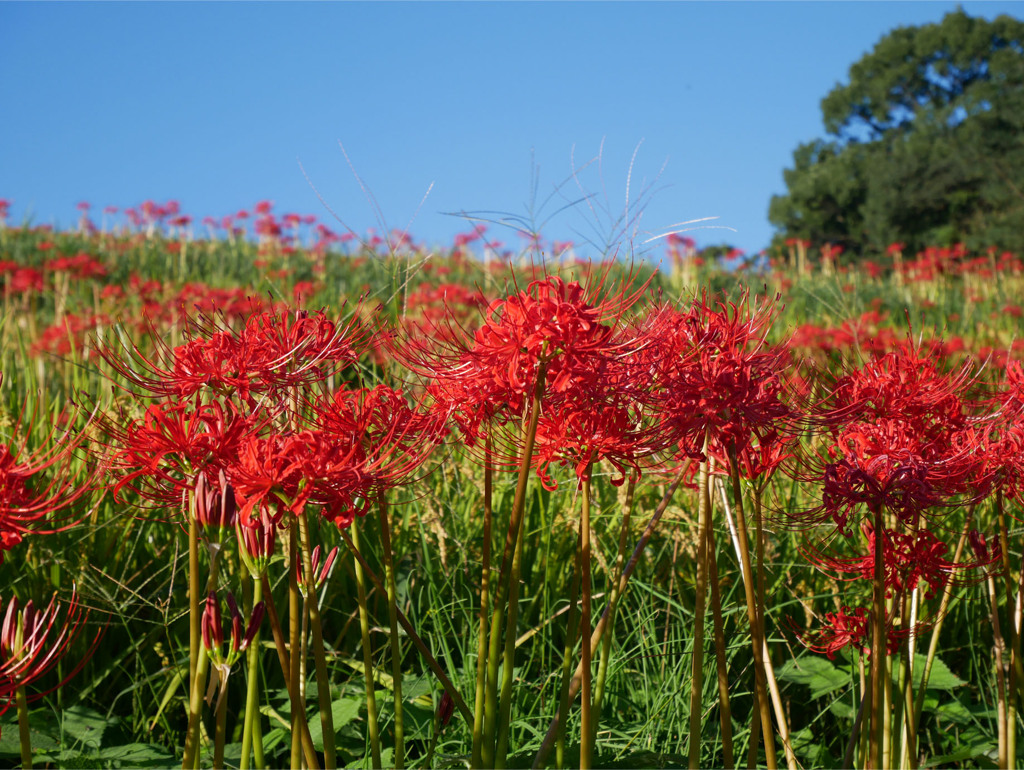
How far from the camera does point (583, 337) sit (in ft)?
4.08

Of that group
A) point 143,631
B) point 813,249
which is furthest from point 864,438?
point 813,249

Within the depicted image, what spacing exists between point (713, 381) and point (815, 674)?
1537 millimetres

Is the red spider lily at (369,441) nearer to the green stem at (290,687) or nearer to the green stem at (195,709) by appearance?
the green stem at (290,687)

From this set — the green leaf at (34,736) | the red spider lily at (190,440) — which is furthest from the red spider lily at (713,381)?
the green leaf at (34,736)

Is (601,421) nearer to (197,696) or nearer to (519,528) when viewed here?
(519,528)

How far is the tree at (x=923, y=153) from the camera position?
24703mm

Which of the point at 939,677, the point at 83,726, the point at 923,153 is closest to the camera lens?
the point at 83,726

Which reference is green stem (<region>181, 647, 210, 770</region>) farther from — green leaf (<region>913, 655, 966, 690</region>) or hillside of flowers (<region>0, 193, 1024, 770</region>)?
green leaf (<region>913, 655, 966, 690</region>)

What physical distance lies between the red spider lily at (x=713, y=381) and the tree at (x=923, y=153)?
24340 millimetres

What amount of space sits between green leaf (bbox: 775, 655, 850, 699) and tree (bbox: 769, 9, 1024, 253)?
23.3m

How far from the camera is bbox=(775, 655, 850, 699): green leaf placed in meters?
2.40

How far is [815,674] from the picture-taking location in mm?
2504

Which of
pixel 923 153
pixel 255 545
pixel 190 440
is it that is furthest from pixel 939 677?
pixel 923 153

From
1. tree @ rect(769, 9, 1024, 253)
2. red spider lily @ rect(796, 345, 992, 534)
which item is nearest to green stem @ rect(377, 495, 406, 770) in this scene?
red spider lily @ rect(796, 345, 992, 534)
